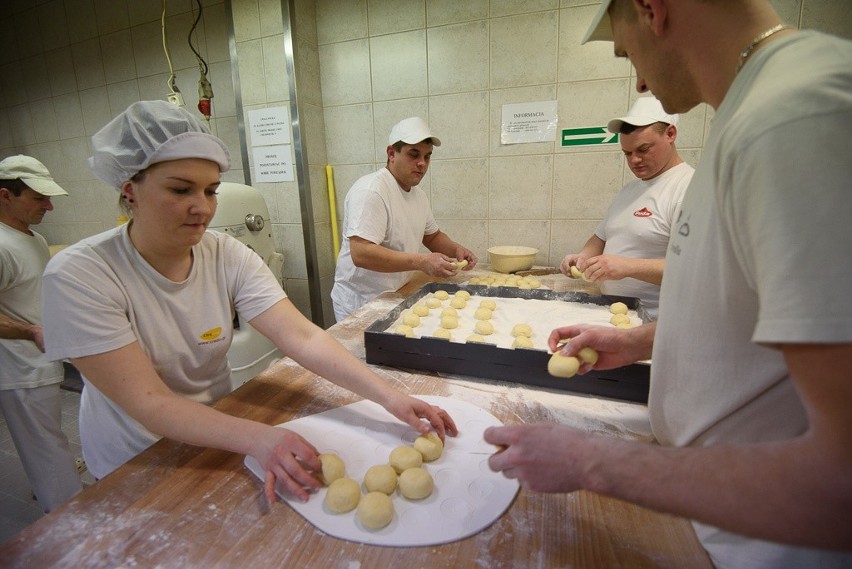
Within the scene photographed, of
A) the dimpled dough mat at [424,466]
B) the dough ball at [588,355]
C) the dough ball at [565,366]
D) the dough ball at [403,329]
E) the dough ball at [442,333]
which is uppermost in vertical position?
the dough ball at [588,355]

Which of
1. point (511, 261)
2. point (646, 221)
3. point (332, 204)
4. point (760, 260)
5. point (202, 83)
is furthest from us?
point (332, 204)

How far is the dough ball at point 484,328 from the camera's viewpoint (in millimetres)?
1597

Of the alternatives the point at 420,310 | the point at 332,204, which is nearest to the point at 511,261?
the point at 420,310

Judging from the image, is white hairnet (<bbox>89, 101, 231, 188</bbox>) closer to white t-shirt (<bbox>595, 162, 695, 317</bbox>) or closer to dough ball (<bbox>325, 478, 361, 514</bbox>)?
dough ball (<bbox>325, 478, 361, 514</bbox>)

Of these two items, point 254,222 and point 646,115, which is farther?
point 254,222

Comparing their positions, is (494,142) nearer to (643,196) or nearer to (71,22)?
(643,196)

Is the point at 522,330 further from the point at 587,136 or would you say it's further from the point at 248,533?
the point at 587,136

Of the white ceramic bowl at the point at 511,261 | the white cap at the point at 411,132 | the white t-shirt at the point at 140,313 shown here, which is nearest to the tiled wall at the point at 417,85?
the white ceramic bowl at the point at 511,261

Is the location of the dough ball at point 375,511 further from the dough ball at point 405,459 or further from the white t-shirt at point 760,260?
the white t-shirt at point 760,260

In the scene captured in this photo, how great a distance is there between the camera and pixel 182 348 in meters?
1.21

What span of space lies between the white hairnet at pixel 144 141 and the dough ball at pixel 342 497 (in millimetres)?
900

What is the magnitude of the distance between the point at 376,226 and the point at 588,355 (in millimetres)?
1491

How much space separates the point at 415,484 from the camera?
84 cm

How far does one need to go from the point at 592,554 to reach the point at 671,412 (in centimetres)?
29
